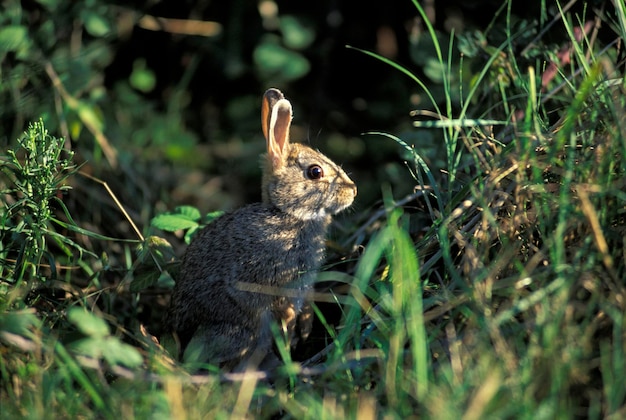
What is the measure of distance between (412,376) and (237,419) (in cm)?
55

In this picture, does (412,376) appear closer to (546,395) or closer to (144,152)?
(546,395)

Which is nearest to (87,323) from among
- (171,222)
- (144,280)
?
(144,280)

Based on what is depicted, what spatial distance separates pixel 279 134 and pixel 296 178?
0.26 m

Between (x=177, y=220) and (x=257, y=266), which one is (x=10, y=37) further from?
(x=257, y=266)

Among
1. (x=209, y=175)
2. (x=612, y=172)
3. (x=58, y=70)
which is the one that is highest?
(x=58, y=70)

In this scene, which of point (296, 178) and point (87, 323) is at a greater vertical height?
point (87, 323)

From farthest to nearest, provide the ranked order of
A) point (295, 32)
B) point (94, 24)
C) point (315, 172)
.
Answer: point (295, 32) < point (94, 24) < point (315, 172)

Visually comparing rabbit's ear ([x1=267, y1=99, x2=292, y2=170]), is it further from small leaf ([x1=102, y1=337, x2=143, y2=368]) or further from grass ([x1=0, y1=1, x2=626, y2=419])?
small leaf ([x1=102, y1=337, x2=143, y2=368])

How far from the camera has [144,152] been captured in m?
5.22

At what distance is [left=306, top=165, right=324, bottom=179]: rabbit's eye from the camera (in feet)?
12.4

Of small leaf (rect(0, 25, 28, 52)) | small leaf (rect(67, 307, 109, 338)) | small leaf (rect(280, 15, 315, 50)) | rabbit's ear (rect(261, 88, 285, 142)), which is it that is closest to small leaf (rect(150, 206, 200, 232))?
rabbit's ear (rect(261, 88, 285, 142))

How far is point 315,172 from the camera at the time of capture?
149 inches

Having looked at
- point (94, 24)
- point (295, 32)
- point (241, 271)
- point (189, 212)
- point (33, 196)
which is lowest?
point (241, 271)

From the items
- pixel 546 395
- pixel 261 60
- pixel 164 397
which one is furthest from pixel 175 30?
pixel 546 395
